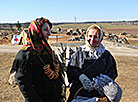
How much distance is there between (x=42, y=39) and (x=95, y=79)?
108cm

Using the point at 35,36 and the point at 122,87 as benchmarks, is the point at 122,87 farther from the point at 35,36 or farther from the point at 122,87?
the point at 35,36

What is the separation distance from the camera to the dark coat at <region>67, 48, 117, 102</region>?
2758 mm

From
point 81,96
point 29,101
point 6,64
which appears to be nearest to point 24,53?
point 29,101

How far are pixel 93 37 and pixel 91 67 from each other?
502mm

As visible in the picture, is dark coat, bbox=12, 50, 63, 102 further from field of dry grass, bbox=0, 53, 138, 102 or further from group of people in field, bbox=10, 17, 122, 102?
field of dry grass, bbox=0, 53, 138, 102

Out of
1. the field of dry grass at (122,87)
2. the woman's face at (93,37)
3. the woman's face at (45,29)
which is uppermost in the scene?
the woman's face at (45,29)

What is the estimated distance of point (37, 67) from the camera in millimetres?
2268

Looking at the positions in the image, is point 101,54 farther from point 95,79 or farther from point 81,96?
point 81,96

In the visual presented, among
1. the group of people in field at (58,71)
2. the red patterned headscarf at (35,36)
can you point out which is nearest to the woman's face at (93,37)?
the group of people in field at (58,71)

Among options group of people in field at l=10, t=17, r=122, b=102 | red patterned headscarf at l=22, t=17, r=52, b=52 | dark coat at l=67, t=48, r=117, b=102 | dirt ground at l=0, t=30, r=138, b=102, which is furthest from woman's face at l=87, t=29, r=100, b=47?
dirt ground at l=0, t=30, r=138, b=102

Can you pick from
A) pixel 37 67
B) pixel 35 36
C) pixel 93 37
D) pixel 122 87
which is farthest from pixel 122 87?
pixel 35 36

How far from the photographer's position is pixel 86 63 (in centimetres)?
280

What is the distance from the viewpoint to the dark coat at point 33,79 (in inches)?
83.9

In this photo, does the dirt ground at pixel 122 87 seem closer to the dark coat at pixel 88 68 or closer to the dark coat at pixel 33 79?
the dark coat at pixel 88 68
